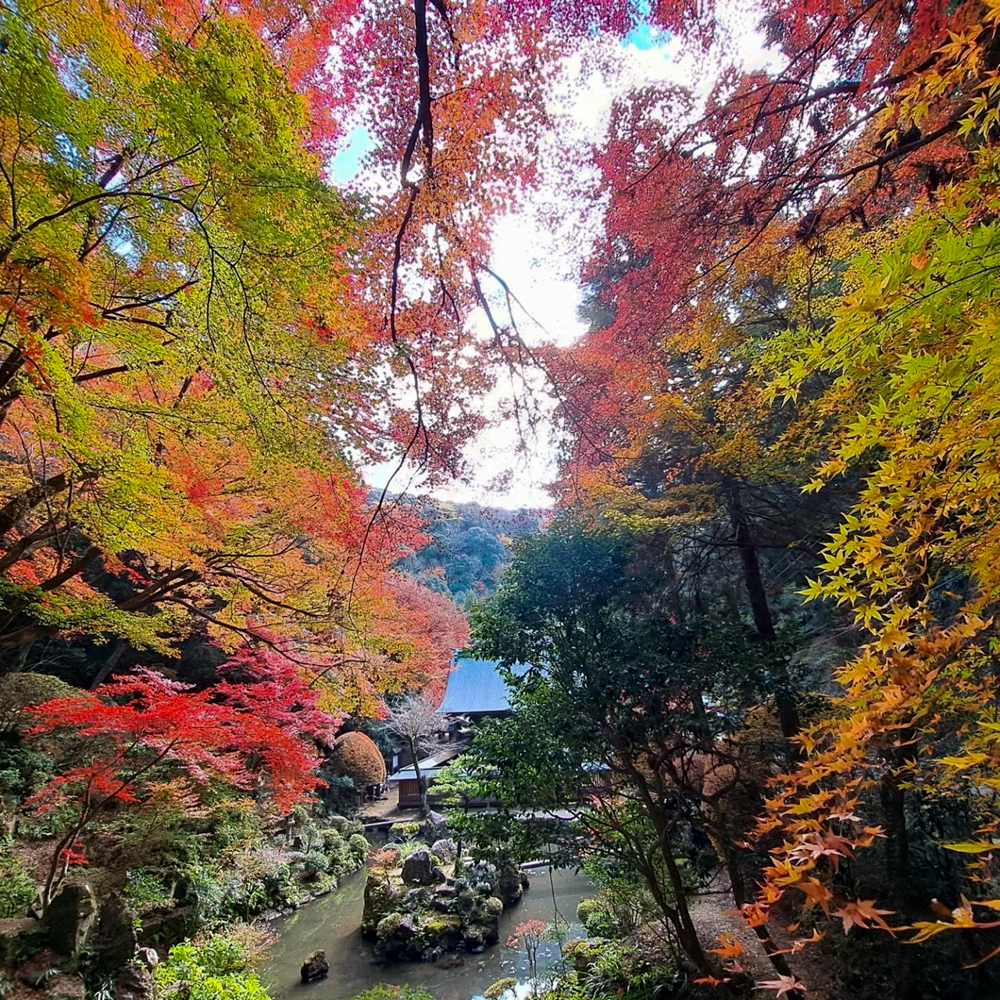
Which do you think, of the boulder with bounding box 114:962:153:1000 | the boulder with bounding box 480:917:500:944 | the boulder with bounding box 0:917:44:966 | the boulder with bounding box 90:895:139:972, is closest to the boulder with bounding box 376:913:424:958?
the boulder with bounding box 480:917:500:944

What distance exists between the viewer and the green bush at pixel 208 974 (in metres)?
4.72

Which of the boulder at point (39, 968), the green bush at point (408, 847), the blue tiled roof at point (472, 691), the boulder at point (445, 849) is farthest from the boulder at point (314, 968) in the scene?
the blue tiled roof at point (472, 691)

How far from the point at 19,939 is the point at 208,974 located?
1937mm

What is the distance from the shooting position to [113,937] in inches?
206

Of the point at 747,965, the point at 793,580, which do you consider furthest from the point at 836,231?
the point at 747,965

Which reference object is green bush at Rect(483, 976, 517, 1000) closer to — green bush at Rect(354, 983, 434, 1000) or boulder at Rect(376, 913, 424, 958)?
green bush at Rect(354, 983, 434, 1000)

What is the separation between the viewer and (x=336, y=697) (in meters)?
6.64

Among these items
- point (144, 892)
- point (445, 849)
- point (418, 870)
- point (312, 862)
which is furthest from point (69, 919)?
point (445, 849)

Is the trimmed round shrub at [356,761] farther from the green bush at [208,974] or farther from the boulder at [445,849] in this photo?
the green bush at [208,974]

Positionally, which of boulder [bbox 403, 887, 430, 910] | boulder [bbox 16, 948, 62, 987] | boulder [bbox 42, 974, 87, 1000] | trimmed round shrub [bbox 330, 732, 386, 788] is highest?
trimmed round shrub [bbox 330, 732, 386, 788]

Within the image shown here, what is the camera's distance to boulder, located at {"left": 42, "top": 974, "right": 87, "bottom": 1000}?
455 centimetres

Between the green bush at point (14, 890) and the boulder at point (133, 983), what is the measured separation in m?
1.35

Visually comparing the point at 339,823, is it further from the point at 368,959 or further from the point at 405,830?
the point at 368,959

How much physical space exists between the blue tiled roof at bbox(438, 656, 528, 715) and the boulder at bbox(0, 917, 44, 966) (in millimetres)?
11900
